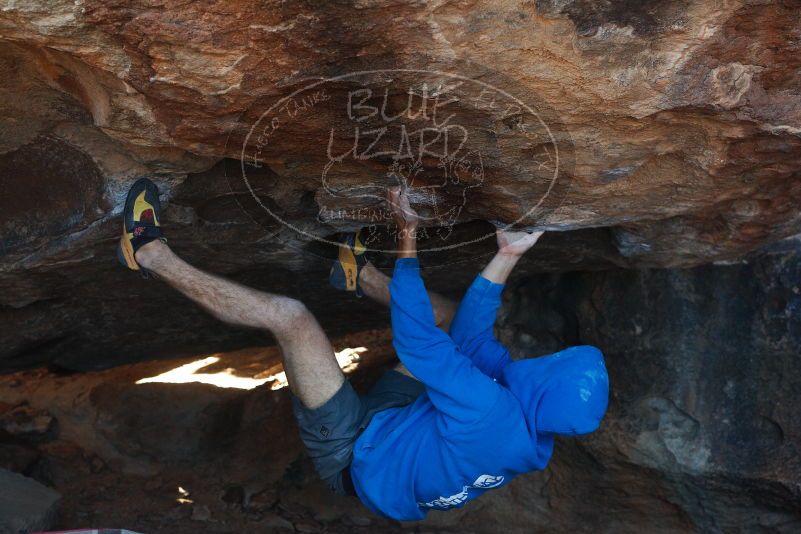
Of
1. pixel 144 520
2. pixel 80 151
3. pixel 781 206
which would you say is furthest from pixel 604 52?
pixel 144 520

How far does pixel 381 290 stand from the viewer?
2.97m

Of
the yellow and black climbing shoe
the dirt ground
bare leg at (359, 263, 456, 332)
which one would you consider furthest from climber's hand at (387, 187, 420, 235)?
the dirt ground

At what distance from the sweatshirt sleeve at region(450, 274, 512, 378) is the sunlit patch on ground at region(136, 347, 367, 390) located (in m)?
1.48

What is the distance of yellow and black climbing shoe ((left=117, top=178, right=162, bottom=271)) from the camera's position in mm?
2461

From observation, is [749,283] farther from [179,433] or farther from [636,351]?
[179,433]

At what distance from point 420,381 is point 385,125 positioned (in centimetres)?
82

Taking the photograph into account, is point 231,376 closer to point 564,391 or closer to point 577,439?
point 577,439

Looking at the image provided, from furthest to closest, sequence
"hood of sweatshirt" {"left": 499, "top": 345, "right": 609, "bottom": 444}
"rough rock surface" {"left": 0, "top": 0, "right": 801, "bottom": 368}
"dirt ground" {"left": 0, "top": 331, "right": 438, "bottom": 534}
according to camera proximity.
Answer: "dirt ground" {"left": 0, "top": 331, "right": 438, "bottom": 534} < "hood of sweatshirt" {"left": 499, "top": 345, "right": 609, "bottom": 444} < "rough rock surface" {"left": 0, "top": 0, "right": 801, "bottom": 368}

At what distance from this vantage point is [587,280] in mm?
3414

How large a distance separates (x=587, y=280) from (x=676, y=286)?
36 cm

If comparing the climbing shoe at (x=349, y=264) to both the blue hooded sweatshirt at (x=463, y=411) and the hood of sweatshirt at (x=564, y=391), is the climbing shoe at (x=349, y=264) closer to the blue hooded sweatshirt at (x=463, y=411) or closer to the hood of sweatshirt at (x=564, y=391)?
the blue hooded sweatshirt at (x=463, y=411)

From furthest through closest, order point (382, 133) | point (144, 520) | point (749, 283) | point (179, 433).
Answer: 1. point (179, 433)
2. point (144, 520)
3. point (749, 283)
4. point (382, 133)

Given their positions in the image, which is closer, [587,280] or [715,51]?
[715,51]

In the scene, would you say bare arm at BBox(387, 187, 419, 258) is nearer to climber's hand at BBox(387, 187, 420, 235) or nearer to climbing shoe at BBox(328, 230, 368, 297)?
climber's hand at BBox(387, 187, 420, 235)
